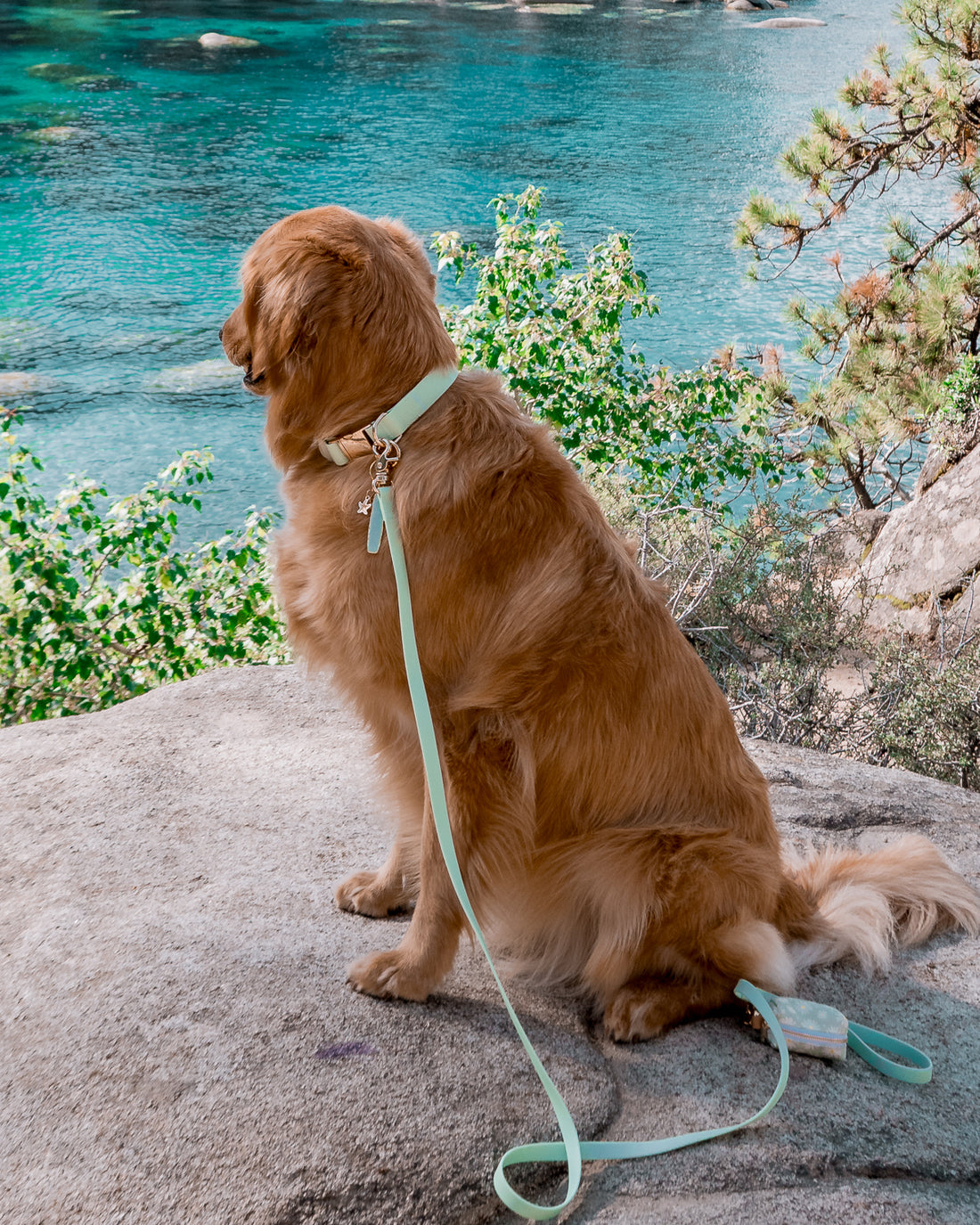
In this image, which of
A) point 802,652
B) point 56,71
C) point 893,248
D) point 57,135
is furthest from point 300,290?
point 56,71

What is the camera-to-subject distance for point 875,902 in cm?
274

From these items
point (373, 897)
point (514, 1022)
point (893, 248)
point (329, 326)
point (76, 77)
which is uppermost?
point (76, 77)

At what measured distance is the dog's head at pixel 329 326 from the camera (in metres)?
2.18

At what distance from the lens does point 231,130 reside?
2683 cm

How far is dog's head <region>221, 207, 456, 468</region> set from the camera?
7.16ft

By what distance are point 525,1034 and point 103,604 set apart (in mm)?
4922

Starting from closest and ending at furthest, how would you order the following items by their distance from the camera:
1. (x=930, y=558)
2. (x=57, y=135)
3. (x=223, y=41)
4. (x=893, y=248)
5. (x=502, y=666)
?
(x=502, y=666) < (x=930, y=558) < (x=893, y=248) < (x=57, y=135) < (x=223, y=41)

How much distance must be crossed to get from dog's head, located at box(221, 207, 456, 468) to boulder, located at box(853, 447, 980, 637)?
5.69 m

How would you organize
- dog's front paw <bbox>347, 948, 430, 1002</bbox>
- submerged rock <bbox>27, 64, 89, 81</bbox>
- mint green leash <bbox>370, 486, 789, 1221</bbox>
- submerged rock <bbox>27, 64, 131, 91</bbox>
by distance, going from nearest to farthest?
mint green leash <bbox>370, 486, 789, 1221</bbox> < dog's front paw <bbox>347, 948, 430, 1002</bbox> < submerged rock <bbox>27, 64, 131, 91</bbox> < submerged rock <bbox>27, 64, 89, 81</bbox>

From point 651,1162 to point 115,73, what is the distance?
3527 centimetres

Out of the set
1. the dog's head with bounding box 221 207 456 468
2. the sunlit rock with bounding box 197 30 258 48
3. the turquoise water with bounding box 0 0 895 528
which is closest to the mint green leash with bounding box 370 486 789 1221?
the dog's head with bounding box 221 207 456 468

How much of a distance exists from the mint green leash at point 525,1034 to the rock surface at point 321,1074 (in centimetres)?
4

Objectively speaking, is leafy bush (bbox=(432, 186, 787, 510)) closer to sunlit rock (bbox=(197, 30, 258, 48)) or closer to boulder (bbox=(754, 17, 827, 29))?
sunlit rock (bbox=(197, 30, 258, 48))

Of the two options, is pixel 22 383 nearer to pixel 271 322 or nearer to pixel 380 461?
pixel 271 322
